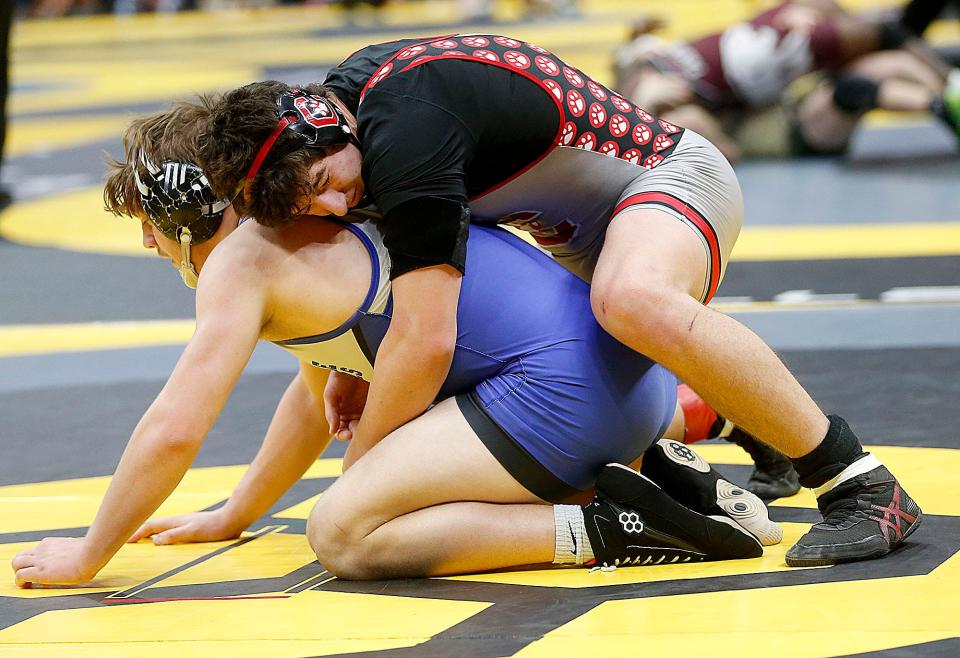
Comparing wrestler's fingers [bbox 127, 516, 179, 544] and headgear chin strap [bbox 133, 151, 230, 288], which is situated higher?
headgear chin strap [bbox 133, 151, 230, 288]

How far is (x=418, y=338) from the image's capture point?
108 inches

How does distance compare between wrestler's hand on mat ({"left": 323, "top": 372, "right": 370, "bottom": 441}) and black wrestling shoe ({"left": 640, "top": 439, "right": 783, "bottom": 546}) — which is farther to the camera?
wrestler's hand on mat ({"left": 323, "top": 372, "right": 370, "bottom": 441})

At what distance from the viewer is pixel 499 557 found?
9.19 feet

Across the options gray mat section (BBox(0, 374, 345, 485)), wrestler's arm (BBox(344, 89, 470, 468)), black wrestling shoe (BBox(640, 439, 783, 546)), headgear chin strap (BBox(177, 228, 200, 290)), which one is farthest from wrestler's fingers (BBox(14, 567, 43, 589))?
black wrestling shoe (BBox(640, 439, 783, 546))

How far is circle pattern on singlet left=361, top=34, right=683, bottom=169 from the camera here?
115 inches

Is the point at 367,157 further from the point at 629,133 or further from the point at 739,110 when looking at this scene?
the point at 739,110

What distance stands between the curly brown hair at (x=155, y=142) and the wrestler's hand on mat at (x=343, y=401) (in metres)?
0.50

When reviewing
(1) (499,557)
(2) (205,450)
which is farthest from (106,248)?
(1) (499,557)

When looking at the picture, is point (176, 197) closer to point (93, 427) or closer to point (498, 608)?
point (498, 608)

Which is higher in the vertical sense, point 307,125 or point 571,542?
point 307,125

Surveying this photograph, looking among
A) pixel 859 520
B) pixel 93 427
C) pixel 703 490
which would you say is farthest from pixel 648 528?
pixel 93 427

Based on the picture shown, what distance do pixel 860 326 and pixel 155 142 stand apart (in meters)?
2.70

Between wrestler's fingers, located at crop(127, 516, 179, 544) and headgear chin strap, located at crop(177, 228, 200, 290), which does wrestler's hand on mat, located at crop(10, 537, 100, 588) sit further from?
headgear chin strap, located at crop(177, 228, 200, 290)

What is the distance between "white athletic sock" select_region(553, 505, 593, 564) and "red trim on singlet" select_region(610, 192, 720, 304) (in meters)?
0.51
